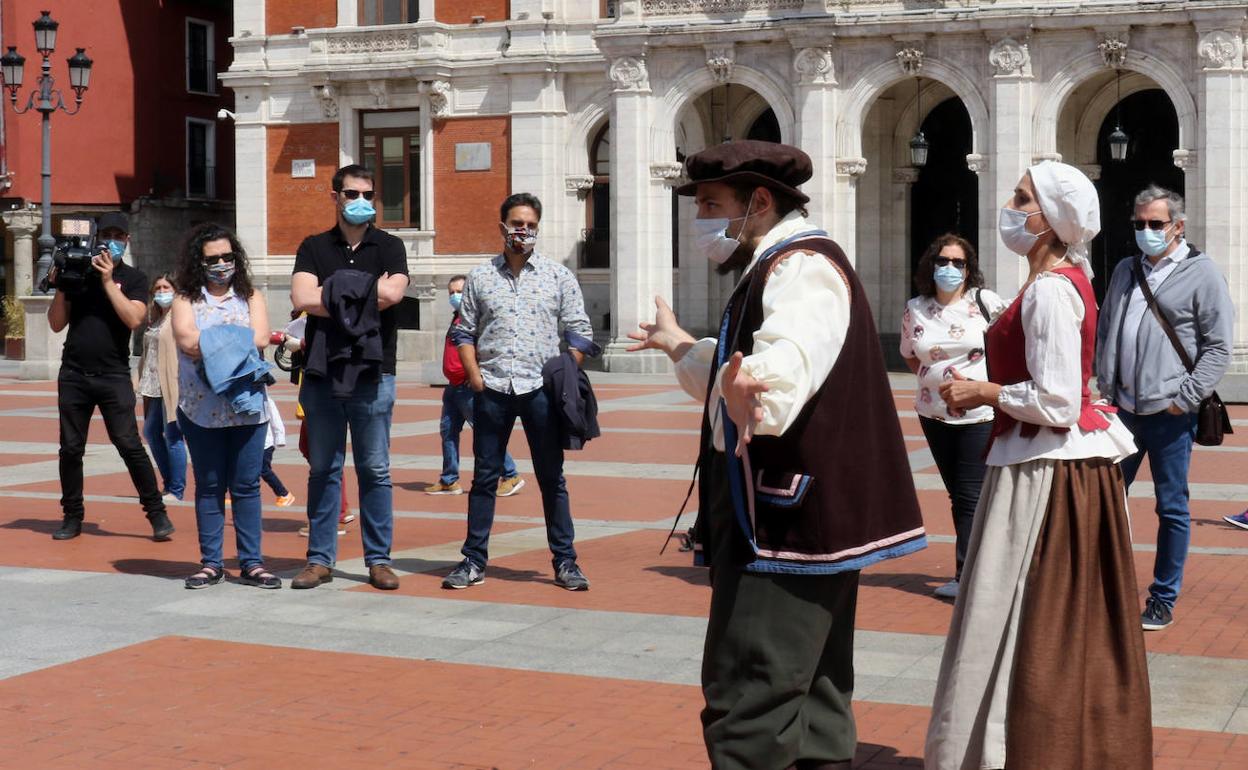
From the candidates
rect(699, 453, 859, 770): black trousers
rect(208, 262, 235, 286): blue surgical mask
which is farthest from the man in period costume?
rect(208, 262, 235, 286): blue surgical mask

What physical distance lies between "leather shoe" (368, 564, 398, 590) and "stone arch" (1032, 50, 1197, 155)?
→ 69.1 feet

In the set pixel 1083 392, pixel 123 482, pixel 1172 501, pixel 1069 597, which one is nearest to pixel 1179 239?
pixel 1172 501

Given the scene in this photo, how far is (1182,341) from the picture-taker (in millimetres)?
7730

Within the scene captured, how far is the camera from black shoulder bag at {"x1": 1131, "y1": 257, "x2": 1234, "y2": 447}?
7711mm

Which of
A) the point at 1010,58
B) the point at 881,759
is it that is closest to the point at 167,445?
the point at 881,759

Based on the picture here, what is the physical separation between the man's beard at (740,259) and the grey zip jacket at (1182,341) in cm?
351

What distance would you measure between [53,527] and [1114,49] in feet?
67.7

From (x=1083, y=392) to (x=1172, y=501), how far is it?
2.68 m

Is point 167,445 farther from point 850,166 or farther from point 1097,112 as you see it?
point 1097,112

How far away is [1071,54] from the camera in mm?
27469

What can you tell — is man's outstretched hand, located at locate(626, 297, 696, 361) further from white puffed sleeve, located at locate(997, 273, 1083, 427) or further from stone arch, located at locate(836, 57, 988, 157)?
stone arch, located at locate(836, 57, 988, 157)

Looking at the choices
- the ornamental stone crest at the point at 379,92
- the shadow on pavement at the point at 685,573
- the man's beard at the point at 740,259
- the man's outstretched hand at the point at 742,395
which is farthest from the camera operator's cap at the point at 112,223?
the ornamental stone crest at the point at 379,92

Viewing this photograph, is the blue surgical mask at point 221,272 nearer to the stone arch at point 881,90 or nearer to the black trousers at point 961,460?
the black trousers at point 961,460

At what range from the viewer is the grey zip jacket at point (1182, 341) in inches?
300
